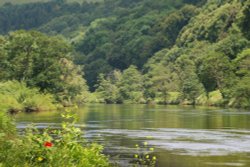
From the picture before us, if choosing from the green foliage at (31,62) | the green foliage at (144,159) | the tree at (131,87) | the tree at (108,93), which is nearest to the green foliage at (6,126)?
the green foliage at (144,159)

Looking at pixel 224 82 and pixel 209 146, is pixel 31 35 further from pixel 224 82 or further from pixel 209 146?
pixel 209 146

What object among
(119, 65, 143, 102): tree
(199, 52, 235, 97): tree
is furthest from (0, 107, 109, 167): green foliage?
(119, 65, 143, 102): tree

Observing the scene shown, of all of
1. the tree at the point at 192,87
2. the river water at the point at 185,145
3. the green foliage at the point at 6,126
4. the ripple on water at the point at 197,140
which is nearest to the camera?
the green foliage at the point at 6,126

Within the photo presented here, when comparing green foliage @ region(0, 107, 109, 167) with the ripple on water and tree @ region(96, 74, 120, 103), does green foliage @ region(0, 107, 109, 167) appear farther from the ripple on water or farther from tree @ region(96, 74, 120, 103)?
tree @ region(96, 74, 120, 103)

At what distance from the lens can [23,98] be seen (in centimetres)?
8825

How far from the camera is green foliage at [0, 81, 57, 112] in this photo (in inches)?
3248

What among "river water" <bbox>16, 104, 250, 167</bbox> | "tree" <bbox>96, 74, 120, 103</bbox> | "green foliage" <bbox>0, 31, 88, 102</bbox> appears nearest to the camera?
"river water" <bbox>16, 104, 250, 167</bbox>

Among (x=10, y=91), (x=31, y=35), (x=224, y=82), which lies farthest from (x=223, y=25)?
(x=10, y=91)

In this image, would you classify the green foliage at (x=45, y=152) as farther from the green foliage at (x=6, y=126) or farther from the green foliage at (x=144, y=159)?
the green foliage at (x=6, y=126)

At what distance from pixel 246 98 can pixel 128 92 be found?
71.6 metres

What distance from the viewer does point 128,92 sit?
175 metres

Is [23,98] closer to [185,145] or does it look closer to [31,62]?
[31,62]

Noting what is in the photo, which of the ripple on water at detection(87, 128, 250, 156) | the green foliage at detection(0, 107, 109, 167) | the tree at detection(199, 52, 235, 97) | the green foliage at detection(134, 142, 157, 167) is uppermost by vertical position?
the tree at detection(199, 52, 235, 97)

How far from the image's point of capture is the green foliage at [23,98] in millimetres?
82500
